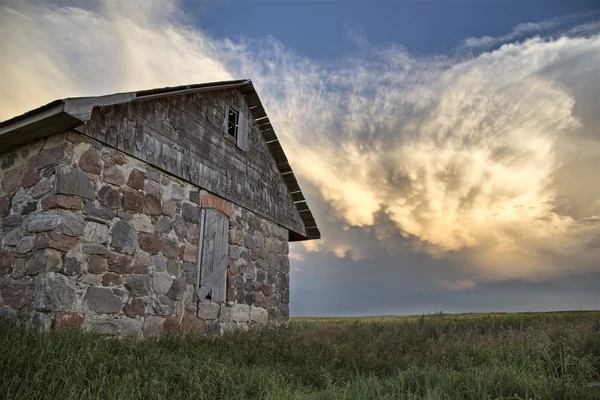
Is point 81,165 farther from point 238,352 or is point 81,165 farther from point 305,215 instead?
point 305,215

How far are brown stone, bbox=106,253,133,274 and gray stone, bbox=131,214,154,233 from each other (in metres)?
0.56

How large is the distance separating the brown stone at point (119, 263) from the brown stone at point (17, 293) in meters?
1.14

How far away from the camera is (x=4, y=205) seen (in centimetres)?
721

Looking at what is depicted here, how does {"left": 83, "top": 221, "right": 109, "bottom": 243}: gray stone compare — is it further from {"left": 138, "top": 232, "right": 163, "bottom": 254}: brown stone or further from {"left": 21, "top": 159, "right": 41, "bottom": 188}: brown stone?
{"left": 21, "top": 159, "right": 41, "bottom": 188}: brown stone

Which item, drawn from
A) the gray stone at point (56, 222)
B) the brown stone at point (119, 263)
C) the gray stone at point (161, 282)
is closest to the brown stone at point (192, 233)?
the gray stone at point (161, 282)

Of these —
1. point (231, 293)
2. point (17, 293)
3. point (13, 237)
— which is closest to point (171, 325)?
point (231, 293)

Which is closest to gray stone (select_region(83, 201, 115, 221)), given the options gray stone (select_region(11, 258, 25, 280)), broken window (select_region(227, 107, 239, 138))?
gray stone (select_region(11, 258, 25, 280))

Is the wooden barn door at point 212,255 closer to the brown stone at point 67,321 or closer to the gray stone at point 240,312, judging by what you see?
the gray stone at point 240,312

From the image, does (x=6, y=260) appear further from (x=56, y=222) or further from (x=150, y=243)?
(x=150, y=243)

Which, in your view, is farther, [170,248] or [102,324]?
[170,248]

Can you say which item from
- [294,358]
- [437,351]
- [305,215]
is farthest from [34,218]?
[305,215]

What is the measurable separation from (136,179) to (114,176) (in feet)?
1.54

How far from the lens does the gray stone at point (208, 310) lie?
8.87m

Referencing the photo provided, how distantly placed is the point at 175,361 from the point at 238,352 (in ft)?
4.84
